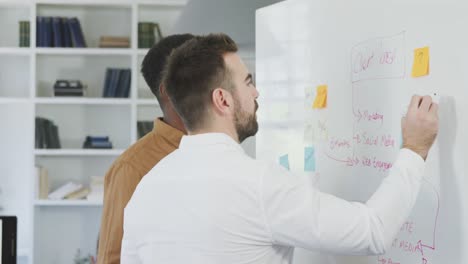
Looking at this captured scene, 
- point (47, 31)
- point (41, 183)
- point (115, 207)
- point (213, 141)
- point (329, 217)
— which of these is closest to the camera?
point (329, 217)

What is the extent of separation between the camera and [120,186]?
6.37 feet

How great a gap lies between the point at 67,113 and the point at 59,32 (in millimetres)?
661

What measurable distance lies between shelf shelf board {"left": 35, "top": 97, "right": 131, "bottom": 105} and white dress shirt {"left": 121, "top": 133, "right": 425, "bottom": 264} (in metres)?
4.13

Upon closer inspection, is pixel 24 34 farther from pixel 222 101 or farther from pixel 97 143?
pixel 222 101

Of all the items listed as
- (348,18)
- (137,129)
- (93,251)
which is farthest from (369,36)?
(93,251)

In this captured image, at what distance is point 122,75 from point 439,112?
174 inches

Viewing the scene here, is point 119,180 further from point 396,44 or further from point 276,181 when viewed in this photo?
point 396,44

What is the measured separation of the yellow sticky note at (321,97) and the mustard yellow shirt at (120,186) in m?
0.43

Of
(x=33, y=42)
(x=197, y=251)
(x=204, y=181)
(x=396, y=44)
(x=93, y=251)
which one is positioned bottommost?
(x=93, y=251)

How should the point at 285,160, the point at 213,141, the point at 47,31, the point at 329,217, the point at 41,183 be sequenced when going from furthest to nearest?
the point at 47,31 → the point at 41,183 → the point at 285,160 → the point at 213,141 → the point at 329,217

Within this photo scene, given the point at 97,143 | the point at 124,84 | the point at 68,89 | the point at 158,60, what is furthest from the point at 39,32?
the point at 158,60

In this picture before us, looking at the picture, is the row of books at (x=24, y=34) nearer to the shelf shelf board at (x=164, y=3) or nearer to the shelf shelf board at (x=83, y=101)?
the shelf shelf board at (x=83, y=101)

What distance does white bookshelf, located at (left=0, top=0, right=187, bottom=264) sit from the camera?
5.78 metres

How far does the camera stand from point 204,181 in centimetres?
148
